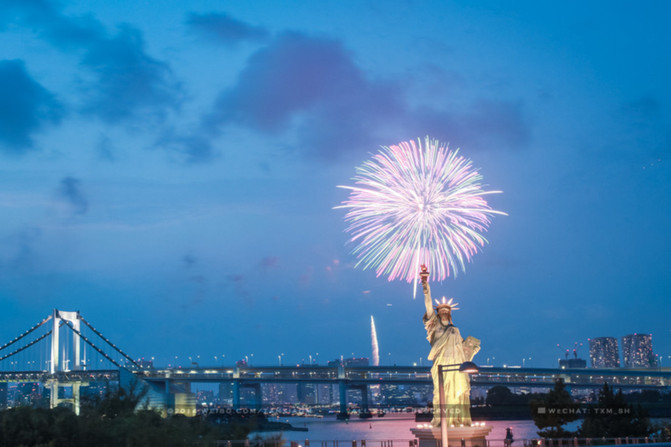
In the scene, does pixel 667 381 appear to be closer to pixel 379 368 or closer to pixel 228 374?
pixel 379 368

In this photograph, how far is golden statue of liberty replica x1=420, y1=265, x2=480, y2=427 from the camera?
82.6 ft

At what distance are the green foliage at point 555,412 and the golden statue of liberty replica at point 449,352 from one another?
32.6 feet

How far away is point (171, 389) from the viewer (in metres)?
81.6

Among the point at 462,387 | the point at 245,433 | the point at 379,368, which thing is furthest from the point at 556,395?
the point at 379,368

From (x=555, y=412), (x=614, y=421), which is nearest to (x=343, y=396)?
(x=555, y=412)

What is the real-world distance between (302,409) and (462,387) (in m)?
118

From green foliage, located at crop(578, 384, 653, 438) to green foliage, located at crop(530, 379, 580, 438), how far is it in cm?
90

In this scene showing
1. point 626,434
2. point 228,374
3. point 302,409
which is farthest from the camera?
point 302,409

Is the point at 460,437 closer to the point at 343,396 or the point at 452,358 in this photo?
the point at 452,358

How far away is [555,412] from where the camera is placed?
3422 cm

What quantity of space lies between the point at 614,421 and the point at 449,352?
1280 cm

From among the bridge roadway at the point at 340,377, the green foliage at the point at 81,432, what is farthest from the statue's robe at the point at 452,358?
the bridge roadway at the point at 340,377

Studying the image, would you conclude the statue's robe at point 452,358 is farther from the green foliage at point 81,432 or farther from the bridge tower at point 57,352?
the bridge tower at point 57,352

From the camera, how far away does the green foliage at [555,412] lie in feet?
111
